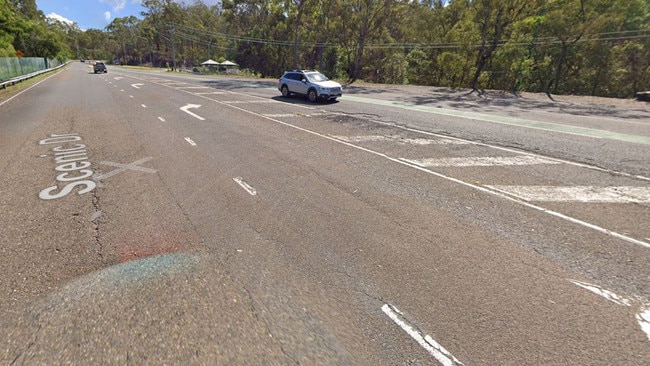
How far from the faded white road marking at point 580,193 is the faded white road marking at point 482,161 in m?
1.36

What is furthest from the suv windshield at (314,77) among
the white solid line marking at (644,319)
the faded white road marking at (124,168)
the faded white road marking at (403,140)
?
the white solid line marking at (644,319)

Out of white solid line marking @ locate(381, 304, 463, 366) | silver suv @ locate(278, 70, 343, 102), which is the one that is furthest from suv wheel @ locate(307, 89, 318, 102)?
white solid line marking @ locate(381, 304, 463, 366)

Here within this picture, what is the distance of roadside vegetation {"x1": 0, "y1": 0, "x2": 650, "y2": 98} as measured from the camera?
2320cm

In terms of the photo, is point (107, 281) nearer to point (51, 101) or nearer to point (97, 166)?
point (97, 166)

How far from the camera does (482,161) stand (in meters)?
6.84

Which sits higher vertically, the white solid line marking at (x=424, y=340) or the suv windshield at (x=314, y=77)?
the suv windshield at (x=314, y=77)

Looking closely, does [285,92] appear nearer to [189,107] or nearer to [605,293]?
[189,107]

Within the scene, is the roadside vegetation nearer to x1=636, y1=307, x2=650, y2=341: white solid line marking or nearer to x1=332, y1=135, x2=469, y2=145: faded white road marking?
x1=332, y1=135, x2=469, y2=145: faded white road marking

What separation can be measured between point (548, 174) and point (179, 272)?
21.4 ft

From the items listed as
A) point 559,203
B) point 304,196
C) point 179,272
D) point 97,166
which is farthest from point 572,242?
point 97,166

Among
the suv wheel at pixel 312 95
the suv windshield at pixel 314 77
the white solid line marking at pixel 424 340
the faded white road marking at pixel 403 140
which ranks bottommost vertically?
the white solid line marking at pixel 424 340

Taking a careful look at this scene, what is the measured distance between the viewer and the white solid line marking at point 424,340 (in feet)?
7.27

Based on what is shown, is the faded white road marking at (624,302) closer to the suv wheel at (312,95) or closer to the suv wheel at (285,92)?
the suv wheel at (312,95)

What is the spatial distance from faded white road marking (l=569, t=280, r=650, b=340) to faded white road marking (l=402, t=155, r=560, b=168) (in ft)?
12.4
